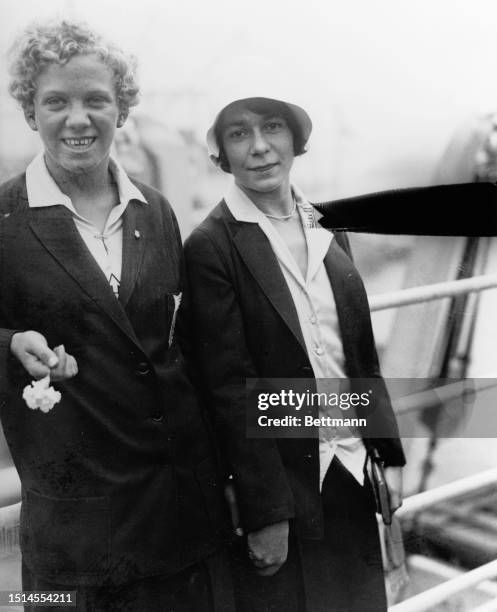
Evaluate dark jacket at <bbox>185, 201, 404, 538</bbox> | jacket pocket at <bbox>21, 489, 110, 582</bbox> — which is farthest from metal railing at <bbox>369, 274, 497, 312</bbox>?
jacket pocket at <bbox>21, 489, 110, 582</bbox>

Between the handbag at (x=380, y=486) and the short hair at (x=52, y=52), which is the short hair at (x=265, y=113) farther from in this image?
the handbag at (x=380, y=486)

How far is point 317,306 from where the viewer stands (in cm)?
201

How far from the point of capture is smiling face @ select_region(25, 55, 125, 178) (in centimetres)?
173

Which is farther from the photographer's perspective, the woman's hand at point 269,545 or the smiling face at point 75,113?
the woman's hand at point 269,545

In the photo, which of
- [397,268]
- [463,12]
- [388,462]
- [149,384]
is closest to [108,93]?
[149,384]

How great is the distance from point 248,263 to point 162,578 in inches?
33.0

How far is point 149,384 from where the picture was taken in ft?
5.98

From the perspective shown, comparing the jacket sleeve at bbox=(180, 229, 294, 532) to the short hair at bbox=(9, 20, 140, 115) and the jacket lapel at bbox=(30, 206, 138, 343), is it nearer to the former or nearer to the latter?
the jacket lapel at bbox=(30, 206, 138, 343)

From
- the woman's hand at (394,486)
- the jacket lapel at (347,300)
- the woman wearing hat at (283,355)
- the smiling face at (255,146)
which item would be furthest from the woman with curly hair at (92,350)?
the woman's hand at (394,486)

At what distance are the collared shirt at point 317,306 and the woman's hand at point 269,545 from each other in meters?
0.18

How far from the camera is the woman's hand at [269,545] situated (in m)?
1.92

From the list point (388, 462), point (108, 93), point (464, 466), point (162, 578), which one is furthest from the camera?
point (464, 466)

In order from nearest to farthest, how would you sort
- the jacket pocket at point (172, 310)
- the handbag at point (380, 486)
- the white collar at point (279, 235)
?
the jacket pocket at point (172, 310) → the white collar at point (279, 235) → the handbag at point (380, 486)

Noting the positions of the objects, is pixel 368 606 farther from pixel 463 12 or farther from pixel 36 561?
pixel 463 12
